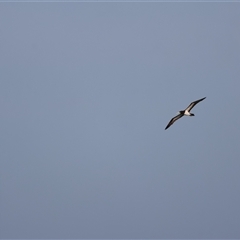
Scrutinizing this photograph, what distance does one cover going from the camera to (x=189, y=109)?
216 ft

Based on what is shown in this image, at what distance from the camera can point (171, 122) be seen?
69562mm

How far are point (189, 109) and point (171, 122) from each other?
4.22 metres
